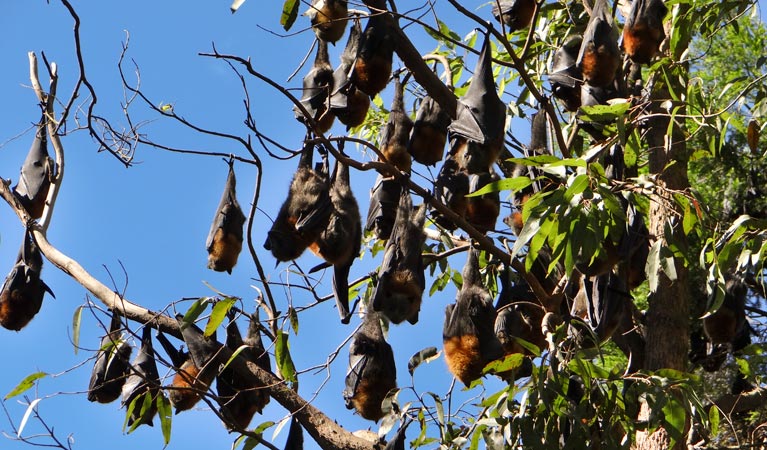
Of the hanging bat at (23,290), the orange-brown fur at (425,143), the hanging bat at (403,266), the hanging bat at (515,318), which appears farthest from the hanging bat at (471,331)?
the hanging bat at (23,290)

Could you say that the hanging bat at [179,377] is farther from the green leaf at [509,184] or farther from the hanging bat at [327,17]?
the green leaf at [509,184]

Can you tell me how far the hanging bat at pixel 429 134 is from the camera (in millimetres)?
6109

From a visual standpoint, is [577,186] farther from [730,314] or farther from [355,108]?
[730,314]

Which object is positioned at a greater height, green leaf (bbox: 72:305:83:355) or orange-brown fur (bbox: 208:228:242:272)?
orange-brown fur (bbox: 208:228:242:272)

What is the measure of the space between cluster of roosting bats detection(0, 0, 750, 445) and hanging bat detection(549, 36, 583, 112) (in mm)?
13

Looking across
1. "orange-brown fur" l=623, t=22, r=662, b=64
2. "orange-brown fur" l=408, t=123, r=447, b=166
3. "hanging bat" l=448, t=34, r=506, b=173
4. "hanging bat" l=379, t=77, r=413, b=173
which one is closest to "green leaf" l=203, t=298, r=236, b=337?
"hanging bat" l=448, t=34, r=506, b=173

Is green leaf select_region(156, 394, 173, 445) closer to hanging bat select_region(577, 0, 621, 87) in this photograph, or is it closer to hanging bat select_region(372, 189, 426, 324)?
hanging bat select_region(372, 189, 426, 324)

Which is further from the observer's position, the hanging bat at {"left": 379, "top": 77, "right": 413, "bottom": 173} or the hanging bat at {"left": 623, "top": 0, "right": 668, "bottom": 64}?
the hanging bat at {"left": 379, "top": 77, "right": 413, "bottom": 173}

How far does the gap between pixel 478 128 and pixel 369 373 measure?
1490 millimetres

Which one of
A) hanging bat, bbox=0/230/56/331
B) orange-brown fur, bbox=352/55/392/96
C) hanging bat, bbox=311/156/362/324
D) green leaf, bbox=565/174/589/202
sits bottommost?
green leaf, bbox=565/174/589/202

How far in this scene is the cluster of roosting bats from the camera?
5.29m

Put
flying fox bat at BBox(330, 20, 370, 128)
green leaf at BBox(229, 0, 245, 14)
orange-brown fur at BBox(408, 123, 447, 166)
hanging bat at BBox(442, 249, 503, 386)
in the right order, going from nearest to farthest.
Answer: green leaf at BBox(229, 0, 245, 14), hanging bat at BBox(442, 249, 503, 386), flying fox bat at BBox(330, 20, 370, 128), orange-brown fur at BBox(408, 123, 447, 166)

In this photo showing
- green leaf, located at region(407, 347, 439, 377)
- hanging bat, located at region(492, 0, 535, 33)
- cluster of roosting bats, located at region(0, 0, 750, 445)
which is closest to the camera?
green leaf, located at region(407, 347, 439, 377)

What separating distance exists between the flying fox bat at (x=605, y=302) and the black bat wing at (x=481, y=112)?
1.01 m
